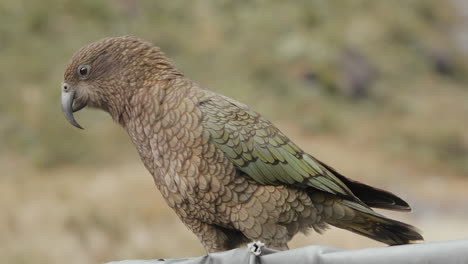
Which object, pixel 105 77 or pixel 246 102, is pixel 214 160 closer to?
pixel 105 77

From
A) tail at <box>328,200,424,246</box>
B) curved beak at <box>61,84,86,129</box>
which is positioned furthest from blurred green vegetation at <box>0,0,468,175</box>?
tail at <box>328,200,424,246</box>

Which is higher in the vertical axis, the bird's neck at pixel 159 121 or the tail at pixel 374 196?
the bird's neck at pixel 159 121

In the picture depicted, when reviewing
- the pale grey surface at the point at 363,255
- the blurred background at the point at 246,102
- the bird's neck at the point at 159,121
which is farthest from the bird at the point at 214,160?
the blurred background at the point at 246,102

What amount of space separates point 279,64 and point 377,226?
5178mm

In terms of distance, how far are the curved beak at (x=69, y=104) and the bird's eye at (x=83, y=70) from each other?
44 mm

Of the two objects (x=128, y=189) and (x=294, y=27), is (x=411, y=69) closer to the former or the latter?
(x=294, y=27)

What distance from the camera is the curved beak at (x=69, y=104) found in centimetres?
159

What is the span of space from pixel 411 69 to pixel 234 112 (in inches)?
239

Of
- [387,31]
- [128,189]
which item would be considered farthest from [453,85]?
[128,189]

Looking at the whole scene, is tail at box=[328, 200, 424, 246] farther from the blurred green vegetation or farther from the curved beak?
the blurred green vegetation

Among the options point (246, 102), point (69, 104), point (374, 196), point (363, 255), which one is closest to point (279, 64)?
point (246, 102)

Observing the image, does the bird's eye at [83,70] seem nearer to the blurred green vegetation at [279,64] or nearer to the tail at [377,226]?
the tail at [377,226]

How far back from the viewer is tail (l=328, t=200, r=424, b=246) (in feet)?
5.12

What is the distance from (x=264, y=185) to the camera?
157cm
